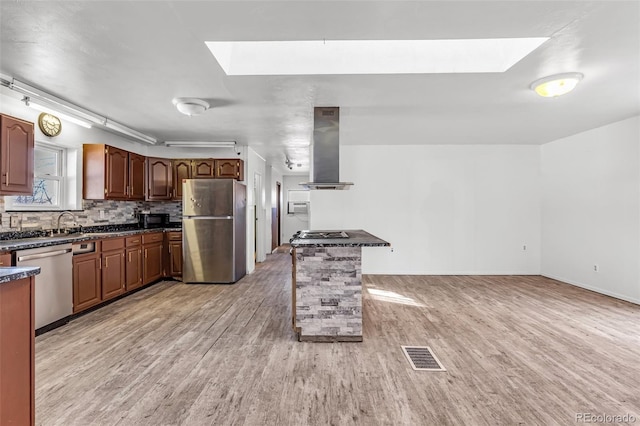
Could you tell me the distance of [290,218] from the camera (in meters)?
10.7

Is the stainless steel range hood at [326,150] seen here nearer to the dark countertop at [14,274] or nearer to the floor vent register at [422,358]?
the floor vent register at [422,358]

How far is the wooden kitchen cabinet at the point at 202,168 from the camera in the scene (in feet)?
17.9

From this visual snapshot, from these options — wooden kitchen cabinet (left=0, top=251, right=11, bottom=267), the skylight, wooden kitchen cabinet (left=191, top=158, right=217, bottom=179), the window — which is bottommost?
wooden kitchen cabinet (left=0, top=251, right=11, bottom=267)

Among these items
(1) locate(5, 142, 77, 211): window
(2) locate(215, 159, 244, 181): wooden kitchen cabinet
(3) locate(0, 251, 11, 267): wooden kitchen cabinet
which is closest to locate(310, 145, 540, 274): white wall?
(2) locate(215, 159, 244, 181): wooden kitchen cabinet

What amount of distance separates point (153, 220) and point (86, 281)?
2054 millimetres

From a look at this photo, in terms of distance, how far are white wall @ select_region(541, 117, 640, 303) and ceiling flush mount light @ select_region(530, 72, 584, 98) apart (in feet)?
7.60

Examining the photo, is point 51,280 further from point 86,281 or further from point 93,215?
point 93,215

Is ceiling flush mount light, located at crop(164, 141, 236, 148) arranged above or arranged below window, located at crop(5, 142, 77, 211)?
above

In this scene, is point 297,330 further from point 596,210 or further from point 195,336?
point 596,210

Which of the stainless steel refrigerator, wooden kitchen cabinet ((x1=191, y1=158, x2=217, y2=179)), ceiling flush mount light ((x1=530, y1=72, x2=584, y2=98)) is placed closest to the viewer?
ceiling flush mount light ((x1=530, y1=72, x2=584, y2=98))

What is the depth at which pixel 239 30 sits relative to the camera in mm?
2082

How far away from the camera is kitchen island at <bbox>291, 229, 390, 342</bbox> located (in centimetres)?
289

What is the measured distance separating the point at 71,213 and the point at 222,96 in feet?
8.96

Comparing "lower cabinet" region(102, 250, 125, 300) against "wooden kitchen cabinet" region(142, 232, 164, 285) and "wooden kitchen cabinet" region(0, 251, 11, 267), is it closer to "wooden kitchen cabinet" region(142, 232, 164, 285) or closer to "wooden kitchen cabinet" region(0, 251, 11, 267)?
"wooden kitchen cabinet" region(142, 232, 164, 285)
